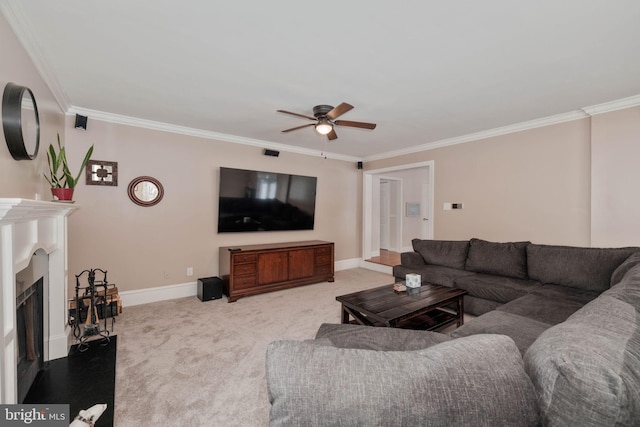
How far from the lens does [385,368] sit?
737 millimetres

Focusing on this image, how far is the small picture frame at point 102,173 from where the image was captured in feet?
11.0

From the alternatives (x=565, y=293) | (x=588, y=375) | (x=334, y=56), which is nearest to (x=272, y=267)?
(x=334, y=56)

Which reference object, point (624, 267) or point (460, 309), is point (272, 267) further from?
point (624, 267)

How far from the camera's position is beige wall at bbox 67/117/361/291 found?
3.36m

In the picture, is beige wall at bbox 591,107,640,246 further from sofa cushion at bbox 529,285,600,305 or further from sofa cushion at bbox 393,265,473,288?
sofa cushion at bbox 393,265,473,288

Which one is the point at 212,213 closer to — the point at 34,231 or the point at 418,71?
the point at 34,231

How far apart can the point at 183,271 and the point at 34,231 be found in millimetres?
2270

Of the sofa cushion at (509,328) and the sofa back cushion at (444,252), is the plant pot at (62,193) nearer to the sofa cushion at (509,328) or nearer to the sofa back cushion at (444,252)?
the sofa cushion at (509,328)

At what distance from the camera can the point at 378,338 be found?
1.77 m

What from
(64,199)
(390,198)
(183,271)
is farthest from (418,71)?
(390,198)

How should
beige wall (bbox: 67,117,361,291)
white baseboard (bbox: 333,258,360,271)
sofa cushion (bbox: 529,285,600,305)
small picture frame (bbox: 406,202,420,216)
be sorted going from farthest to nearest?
small picture frame (bbox: 406,202,420,216)
white baseboard (bbox: 333,258,360,271)
beige wall (bbox: 67,117,361,291)
sofa cushion (bbox: 529,285,600,305)

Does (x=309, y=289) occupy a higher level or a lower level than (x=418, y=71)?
lower

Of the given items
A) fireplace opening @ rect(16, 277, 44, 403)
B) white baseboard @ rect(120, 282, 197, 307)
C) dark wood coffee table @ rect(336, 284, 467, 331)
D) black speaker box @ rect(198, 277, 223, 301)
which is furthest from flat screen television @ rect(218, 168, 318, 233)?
dark wood coffee table @ rect(336, 284, 467, 331)

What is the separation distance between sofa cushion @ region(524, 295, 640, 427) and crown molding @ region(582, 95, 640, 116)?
3.30 meters
